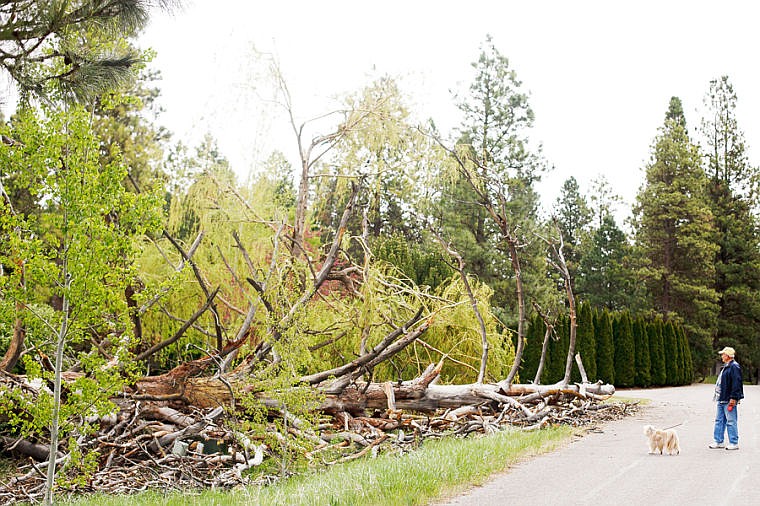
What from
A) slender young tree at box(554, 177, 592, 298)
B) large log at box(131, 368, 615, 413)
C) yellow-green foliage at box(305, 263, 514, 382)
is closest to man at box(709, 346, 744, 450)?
large log at box(131, 368, 615, 413)

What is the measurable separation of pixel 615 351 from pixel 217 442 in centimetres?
2006

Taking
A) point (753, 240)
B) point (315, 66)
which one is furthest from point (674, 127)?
point (315, 66)

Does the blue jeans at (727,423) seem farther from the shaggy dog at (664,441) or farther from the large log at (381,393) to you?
the large log at (381,393)

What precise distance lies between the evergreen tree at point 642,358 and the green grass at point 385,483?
20611mm

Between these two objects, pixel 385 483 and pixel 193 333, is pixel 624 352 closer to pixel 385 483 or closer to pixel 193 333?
pixel 193 333

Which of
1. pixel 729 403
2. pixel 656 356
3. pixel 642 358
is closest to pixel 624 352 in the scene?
pixel 642 358

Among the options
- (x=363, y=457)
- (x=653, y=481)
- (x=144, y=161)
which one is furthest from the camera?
(x=144, y=161)

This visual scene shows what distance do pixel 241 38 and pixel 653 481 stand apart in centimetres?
964

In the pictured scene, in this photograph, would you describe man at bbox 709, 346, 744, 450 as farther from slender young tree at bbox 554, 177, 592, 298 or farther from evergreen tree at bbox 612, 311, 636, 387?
slender young tree at bbox 554, 177, 592, 298

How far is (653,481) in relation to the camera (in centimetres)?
668

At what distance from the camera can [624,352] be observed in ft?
87.7

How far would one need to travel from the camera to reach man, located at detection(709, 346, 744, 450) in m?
8.90

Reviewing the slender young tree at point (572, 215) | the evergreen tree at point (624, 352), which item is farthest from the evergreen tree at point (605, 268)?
the evergreen tree at point (624, 352)

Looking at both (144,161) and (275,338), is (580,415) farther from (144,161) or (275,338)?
(144,161)
